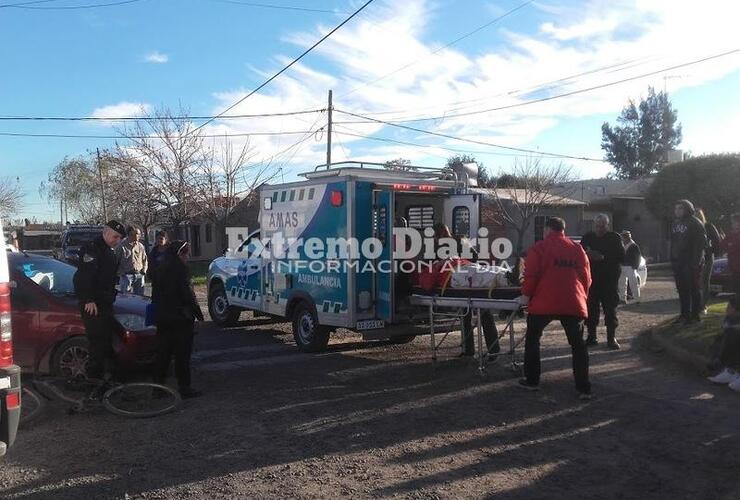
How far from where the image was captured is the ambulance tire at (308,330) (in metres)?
9.35

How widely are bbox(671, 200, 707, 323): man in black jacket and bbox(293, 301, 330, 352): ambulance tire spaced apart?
5461 mm

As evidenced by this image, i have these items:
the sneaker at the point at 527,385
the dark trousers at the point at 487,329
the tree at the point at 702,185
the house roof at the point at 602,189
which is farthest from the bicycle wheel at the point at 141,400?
the house roof at the point at 602,189

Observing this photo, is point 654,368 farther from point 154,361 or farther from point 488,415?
point 154,361

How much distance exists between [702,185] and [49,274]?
98.4 feet

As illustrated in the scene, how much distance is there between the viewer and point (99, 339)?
6.59 m

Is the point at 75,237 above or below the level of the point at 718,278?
above

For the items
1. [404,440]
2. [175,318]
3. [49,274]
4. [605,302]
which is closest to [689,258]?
[605,302]

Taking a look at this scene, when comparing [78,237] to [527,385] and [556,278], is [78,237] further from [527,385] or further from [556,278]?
[556,278]

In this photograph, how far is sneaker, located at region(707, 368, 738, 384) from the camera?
6.92 metres

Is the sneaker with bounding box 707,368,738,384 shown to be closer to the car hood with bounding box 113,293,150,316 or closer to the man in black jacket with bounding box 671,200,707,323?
the man in black jacket with bounding box 671,200,707,323

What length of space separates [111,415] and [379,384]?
2901 millimetres

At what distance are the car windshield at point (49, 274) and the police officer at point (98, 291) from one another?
3.77 feet

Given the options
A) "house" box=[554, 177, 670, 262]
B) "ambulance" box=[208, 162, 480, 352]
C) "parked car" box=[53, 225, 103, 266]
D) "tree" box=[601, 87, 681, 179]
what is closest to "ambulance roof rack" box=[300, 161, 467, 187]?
"ambulance" box=[208, 162, 480, 352]

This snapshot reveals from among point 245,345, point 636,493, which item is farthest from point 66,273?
point 636,493
